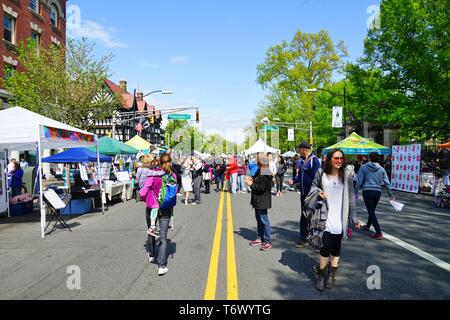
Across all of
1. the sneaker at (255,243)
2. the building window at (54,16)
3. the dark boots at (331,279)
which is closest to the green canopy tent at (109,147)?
the sneaker at (255,243)

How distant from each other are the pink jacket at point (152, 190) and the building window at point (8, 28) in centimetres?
2433

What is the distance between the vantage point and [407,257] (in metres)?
5.81

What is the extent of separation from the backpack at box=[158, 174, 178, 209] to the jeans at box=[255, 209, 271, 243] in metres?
1.70

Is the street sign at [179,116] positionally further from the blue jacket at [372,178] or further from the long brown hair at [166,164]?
the long brown hair at [166,164]

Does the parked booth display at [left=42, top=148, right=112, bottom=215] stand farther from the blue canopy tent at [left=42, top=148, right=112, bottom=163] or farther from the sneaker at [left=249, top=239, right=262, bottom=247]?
the sneaker at [left=249, top=239, right=262, bottom=247]

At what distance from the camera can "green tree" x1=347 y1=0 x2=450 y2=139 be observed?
16.7 meters

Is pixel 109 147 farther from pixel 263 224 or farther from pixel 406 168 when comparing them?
pixel 406 168

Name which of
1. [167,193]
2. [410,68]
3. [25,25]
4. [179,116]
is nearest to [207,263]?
[167,193]

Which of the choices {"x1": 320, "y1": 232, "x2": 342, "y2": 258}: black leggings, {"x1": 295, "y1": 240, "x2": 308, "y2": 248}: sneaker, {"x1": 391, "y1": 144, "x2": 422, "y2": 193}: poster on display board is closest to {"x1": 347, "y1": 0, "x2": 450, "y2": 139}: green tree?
{"x1": 391, "y1": 144, "x2": 422, "y2": 193}: poster on display board

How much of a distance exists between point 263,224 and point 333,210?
7.24 feet

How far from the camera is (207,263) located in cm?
552

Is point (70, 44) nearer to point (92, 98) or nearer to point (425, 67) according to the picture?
point (92, 98)

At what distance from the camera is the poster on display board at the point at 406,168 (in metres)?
16.2

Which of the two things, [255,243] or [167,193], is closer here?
[167,193]
